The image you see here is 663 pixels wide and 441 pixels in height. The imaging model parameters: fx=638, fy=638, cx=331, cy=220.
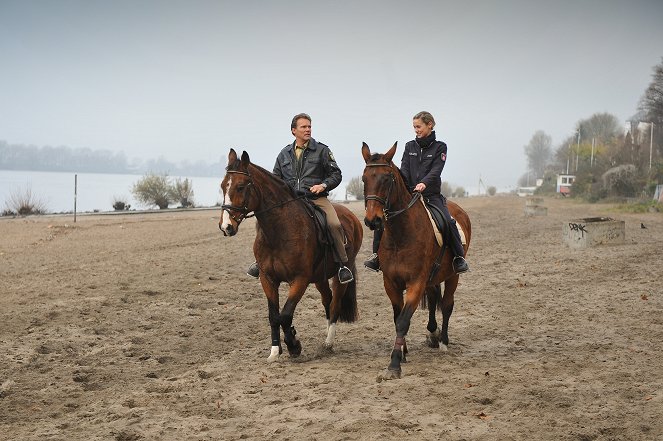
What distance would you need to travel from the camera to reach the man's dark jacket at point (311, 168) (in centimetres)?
822

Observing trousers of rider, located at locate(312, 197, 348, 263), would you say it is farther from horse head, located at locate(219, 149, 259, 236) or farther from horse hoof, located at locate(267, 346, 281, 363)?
horse hoof, located at locate(267, 346, 281, 363)

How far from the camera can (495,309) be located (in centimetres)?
1119

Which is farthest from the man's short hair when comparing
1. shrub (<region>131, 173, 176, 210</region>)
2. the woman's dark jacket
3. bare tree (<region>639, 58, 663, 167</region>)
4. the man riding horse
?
bare tree (<region>639, 58, 663, 167</region>)

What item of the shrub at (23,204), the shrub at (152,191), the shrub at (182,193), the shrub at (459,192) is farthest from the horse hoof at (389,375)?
the shrub at (459,192)

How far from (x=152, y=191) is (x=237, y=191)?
4087 cm

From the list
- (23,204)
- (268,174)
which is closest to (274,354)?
(268,174)

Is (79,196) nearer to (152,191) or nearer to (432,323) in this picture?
(152,191)

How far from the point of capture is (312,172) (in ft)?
27.1

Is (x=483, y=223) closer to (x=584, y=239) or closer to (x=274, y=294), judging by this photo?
(x=584, y=239)

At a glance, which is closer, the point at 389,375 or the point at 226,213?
the point at 389,375

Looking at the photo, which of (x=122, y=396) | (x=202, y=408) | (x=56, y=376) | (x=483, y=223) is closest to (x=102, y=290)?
(x=56, y=376)

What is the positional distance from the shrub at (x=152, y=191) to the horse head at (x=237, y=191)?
40.1m

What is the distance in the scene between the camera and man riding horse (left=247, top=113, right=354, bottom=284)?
8.09 metres

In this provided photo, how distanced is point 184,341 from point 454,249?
157 inches
